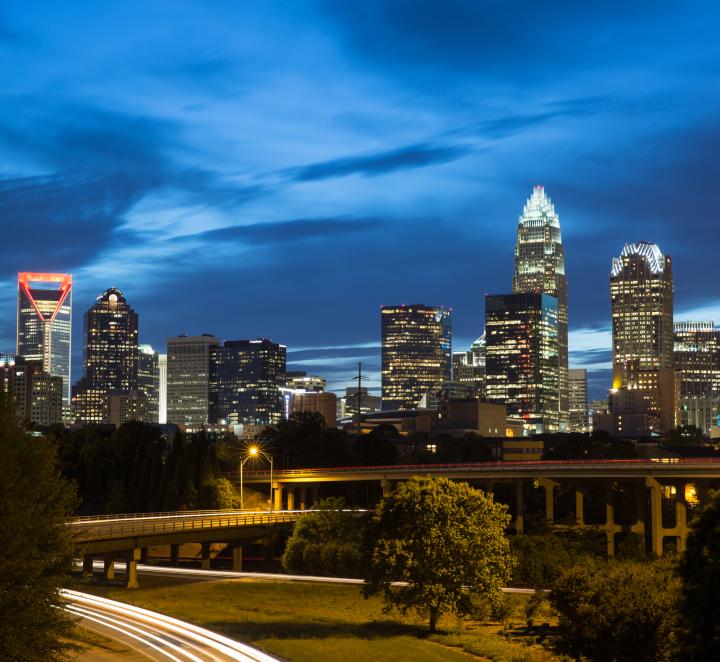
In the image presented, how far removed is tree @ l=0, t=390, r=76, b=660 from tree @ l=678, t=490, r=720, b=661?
23076 mm

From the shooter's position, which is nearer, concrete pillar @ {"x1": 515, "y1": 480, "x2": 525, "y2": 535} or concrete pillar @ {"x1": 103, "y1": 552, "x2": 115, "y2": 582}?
concrete pillar @ {"x1": 103, "y1": 552, "x2": 115, "y2": 582}

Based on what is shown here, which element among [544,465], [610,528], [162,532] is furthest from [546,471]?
[162,532]

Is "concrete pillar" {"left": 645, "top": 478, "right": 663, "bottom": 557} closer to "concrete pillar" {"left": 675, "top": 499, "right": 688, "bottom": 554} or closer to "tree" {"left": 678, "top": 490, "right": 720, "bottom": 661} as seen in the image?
"concrete pillar" {"left": 675, "top": 499, "right": 688, "bottom": 554}

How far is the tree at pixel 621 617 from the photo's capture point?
58.3 meters

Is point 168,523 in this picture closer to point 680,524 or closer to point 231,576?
point 231,576

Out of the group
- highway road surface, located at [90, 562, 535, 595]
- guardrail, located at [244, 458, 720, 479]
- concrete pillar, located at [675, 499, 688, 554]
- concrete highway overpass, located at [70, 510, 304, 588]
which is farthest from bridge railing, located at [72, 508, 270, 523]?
concrete pillar, located at [675, 499, 688, 554]

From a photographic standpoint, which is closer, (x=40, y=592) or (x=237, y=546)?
(x=40, y=592)

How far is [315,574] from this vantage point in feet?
390

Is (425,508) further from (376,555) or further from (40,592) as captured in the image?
(40,592)

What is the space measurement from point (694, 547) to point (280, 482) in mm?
132429

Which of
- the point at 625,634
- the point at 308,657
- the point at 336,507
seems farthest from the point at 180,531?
the point at 625,634

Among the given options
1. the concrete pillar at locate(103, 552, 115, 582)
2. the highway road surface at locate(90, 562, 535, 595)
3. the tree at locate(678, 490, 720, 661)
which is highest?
the tree at locate(678, 490, 720, 661)

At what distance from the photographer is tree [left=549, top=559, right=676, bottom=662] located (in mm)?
58344

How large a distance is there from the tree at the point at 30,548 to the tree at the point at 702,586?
2308cm
